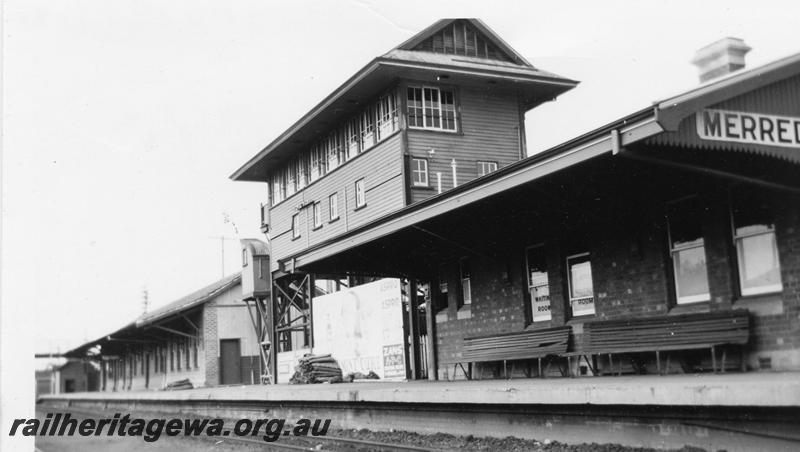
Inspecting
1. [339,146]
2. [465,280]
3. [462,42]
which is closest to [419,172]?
[462,42]

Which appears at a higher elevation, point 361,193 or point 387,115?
point 387,115

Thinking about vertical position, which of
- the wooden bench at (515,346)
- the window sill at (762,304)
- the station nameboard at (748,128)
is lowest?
the wooden bench at (515,346)

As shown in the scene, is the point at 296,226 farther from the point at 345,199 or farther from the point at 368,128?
the point at 368,128

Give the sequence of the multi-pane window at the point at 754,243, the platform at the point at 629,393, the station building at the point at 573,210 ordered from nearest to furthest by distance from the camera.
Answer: the platform at the point at 629,393 < the station building at the point at 573,210 < the multi-pane window at the point at 754,243

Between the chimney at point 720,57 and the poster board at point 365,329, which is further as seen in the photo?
the poster board at point 365,329

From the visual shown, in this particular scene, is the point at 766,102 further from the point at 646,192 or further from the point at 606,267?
the point at 606,267

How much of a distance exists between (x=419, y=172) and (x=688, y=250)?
10991mm

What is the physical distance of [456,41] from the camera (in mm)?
23578

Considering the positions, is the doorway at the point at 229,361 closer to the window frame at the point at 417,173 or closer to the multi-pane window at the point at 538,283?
the window frame at the point at 417,173

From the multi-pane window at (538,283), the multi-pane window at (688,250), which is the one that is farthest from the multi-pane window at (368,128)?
the multi-pane window at (688,250)

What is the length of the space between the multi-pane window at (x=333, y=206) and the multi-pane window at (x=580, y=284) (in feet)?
42.8

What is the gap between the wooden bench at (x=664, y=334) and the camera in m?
10.3

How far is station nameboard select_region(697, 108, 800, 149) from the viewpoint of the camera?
8.97 metres

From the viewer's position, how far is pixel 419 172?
70.8 feet
